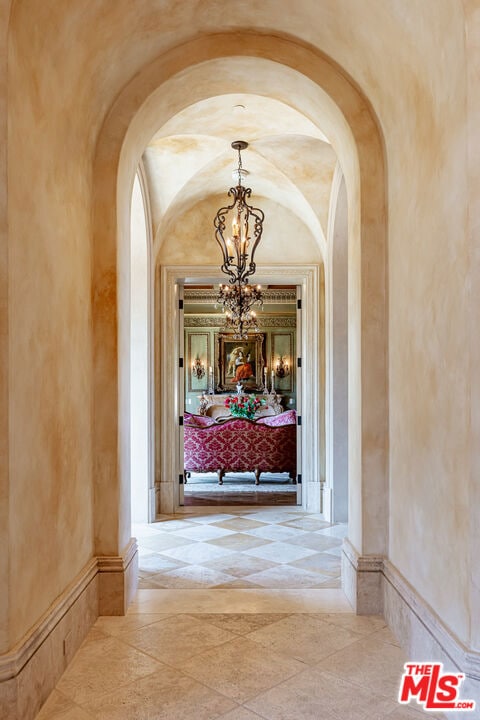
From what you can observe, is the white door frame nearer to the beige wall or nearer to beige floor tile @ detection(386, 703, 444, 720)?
the beige wall

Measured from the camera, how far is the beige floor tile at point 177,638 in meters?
3.14

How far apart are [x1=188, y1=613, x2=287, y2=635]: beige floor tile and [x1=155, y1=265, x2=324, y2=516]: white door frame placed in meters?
3.48

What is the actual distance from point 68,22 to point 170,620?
3.22 m

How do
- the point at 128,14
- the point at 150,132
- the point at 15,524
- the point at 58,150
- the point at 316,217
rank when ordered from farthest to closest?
the point at 316,217, the point at 150,132, the point at 128,14, the point at 58,150, the point at 15,524

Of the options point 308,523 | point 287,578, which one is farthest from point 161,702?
point 308,523

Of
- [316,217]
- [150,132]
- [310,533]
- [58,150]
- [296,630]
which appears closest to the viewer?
[58,150]

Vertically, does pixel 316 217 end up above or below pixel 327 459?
above

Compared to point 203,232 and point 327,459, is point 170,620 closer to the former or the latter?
point 327,459

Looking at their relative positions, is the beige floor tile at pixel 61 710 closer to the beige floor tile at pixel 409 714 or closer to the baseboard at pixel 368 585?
the beige floor tile at pixel 409 714

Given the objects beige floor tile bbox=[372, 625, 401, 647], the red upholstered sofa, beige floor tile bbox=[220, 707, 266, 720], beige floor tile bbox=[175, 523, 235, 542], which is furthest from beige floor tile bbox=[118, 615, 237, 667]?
the red upholstered sofa

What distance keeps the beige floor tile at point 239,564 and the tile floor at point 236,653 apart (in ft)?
0.05

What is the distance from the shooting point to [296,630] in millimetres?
3451

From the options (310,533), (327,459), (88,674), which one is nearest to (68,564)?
(88,674)

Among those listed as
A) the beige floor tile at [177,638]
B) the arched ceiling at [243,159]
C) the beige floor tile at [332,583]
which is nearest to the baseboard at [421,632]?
the beige floor tile at [332,583]
